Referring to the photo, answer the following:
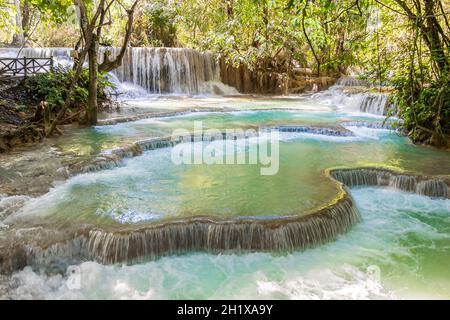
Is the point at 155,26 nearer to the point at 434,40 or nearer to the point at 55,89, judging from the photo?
the point at 55,89

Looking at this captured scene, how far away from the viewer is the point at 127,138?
9.30 metres

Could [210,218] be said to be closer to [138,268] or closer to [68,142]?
[138,268]

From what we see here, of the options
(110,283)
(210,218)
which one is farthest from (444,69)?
(110,283)

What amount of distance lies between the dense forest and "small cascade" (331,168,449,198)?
6.01 ft

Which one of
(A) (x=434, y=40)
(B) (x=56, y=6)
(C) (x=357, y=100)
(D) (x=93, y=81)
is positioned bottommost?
(C) (x=357, y=100)

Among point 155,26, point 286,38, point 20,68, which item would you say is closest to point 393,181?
point 20,68

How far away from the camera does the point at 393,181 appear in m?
6.94

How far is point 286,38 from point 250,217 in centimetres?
1389

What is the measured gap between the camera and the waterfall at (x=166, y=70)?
19.2m

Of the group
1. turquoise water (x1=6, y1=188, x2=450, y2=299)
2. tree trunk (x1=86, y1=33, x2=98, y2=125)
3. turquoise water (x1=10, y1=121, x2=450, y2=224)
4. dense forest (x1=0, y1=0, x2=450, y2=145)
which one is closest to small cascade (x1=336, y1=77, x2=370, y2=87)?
dense forest (x1=0, y1=0, x2=450, y2=145)

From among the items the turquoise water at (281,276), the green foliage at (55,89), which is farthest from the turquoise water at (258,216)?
the green foliage at (55,89)

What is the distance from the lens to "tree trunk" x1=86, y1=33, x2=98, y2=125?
32.4 feet

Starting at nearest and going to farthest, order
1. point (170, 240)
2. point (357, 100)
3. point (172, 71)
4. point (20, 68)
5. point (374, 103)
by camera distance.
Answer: point (170, 240) < point (20, 68) < point (374, 103) < point (357, 100) < point (172, 71)

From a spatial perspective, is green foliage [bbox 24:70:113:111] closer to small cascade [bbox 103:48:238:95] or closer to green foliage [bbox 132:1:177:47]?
small cascade [bbox 103:48:238:95]
